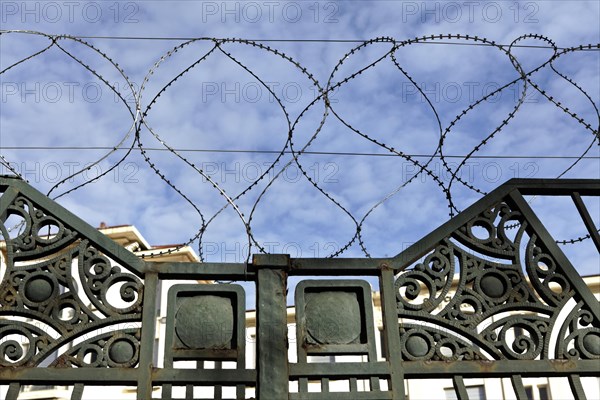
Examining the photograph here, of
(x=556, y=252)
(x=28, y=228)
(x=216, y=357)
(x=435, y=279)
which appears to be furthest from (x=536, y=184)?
(x=28, y=228)

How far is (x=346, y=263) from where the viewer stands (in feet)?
16.9

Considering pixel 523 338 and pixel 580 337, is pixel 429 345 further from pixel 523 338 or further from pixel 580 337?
pixel 580 337

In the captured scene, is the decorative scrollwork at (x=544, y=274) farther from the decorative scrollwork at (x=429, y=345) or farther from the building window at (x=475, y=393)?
the building window at (x=475, y=393)

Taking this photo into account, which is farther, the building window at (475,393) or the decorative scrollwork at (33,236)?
the building window at (475,393)

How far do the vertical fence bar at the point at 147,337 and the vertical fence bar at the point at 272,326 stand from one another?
0.65 m

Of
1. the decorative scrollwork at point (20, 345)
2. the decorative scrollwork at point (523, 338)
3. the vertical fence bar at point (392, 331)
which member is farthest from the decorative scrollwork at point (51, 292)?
the decorative scrollwork at point (523, 338)

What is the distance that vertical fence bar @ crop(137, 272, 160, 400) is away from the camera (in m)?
4.67

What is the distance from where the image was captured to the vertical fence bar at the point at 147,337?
4668mm

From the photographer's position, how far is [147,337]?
4.84 metres

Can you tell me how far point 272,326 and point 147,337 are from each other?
0.76 meters

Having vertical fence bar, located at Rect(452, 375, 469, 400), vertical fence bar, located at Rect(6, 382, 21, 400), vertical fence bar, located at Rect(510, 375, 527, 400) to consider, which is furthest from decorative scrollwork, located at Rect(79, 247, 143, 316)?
vertical fence bar, located at Rect(510, 375, 527, 400)

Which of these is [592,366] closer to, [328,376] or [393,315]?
[393,315]

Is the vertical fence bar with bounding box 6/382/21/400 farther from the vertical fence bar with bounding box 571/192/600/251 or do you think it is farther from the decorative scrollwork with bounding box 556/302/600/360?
the vertical fence bar with bounding box 571/192/600/251

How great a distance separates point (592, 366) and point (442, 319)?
3.22 feet
